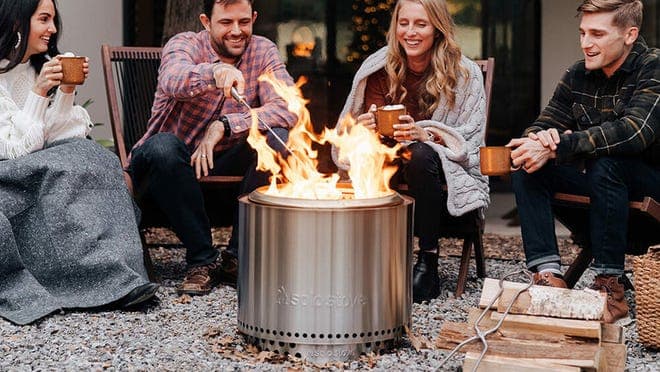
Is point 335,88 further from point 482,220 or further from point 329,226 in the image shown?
point 329,226

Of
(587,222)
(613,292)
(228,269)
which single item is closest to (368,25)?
(228,269)

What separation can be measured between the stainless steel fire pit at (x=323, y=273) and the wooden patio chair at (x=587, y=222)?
41.0 inches

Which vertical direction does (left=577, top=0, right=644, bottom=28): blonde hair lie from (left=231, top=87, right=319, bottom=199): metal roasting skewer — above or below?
above

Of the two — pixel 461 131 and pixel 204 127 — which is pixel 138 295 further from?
pixel 461 131

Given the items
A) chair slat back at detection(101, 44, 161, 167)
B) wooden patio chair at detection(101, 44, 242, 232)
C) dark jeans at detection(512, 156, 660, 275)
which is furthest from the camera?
chair slat back at detection(101, 44, 161, 167)

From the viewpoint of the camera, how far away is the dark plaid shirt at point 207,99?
5.07 meters

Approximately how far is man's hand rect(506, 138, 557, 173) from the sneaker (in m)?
1.61

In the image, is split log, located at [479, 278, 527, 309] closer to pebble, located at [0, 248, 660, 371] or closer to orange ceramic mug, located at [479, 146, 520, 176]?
pebble, located at [0, 248, 660, 371]

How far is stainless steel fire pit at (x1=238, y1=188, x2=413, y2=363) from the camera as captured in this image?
371 cm

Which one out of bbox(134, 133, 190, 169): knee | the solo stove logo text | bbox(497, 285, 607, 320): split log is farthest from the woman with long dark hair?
bbox(497, 285, 607, 320): split log

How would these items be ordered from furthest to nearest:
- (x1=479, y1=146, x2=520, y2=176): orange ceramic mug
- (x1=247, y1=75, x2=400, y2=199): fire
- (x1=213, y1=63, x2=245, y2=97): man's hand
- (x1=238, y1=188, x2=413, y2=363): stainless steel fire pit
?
(x1=213, y1=63, x2=245, y2=97): man's hand < (x1=479, y1=146, x2=520, y2=176): orange ceramic mug < (x1=247, y1=75, x2=400, y2=199): fire < (x1=238, y1=188, x2=413, y2=363): stainless steel fire pit

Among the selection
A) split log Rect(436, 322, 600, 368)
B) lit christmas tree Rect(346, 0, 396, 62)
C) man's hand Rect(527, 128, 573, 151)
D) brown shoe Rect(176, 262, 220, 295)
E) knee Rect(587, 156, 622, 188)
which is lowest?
brown shoe Rect(176, 262, 220, 295)

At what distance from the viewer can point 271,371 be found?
371 cm

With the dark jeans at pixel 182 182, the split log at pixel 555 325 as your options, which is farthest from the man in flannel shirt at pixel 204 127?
the split log at pixel 555 325
